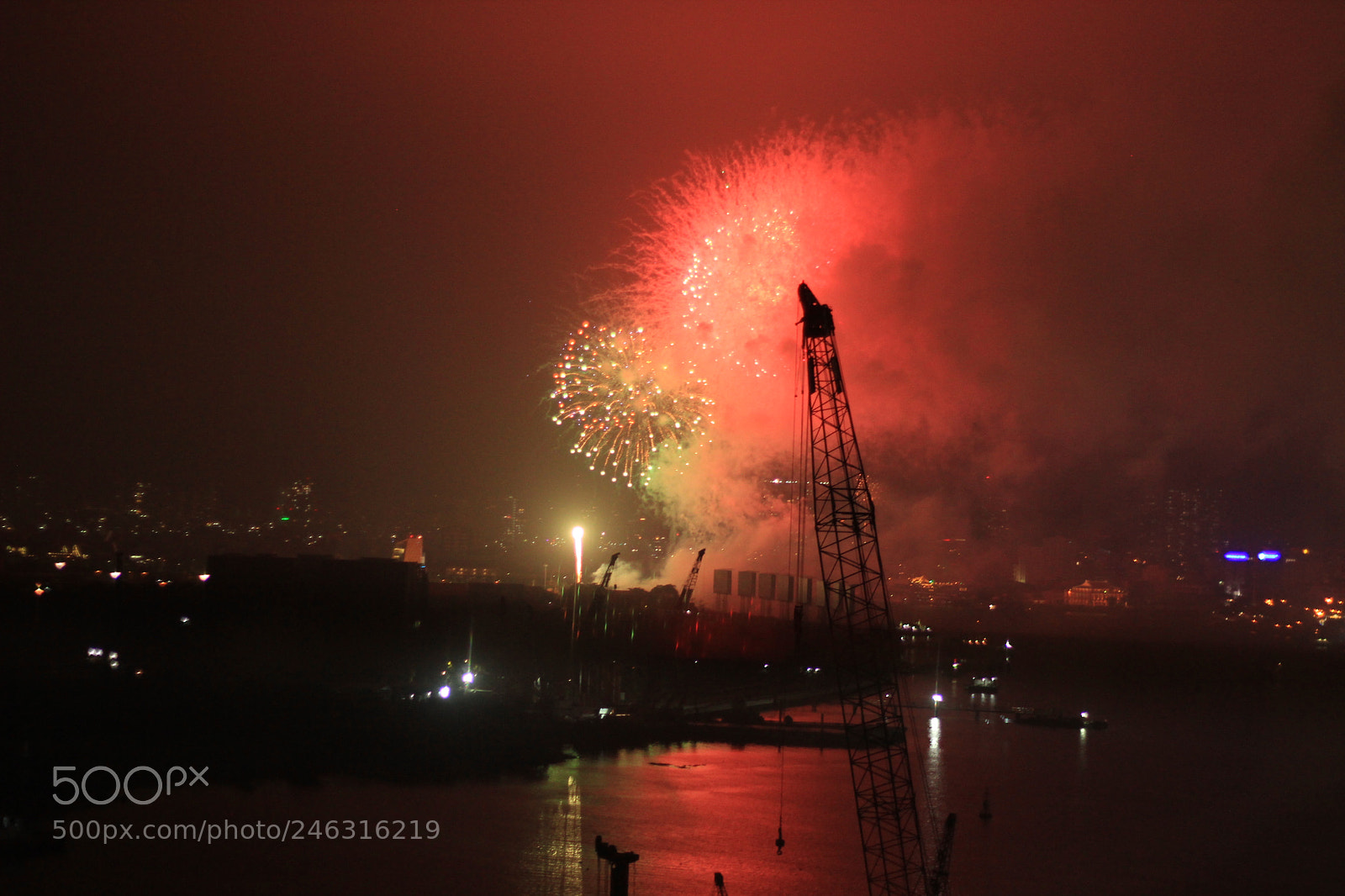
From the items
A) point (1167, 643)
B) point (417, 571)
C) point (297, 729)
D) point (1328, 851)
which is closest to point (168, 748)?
point (297, 729)

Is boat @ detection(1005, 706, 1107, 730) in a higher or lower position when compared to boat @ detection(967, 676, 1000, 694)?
lower

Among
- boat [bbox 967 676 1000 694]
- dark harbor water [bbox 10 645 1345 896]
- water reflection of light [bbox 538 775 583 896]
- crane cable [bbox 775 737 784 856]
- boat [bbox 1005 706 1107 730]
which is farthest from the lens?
boat [bbox 967 676 1000 694]

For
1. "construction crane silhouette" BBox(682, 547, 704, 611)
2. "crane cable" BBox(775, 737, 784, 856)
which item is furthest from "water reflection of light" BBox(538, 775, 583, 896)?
"construction crane silhouette" BBox(682, 547, 704, 611)

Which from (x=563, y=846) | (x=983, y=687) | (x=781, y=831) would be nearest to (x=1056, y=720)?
(x=983, y=687)

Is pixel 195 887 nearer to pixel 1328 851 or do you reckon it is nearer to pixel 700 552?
pixel 1328 851

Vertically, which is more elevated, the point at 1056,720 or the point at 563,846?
the point at 1056,720

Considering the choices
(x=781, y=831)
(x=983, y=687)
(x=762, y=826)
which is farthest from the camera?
(x=983, y=687)

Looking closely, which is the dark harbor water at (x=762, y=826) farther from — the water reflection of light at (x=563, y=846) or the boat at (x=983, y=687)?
the boat at (x=983, y=687)

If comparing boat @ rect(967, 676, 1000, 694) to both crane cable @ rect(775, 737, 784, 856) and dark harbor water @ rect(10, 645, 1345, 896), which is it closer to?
dark harbor water @ rect(10, 645, 1345, 896)

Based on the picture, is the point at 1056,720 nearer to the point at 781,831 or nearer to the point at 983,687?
the point at 983,687
